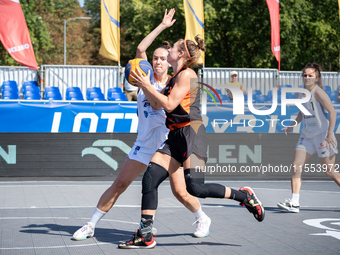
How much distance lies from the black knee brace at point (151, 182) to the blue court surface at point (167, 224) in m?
0.50

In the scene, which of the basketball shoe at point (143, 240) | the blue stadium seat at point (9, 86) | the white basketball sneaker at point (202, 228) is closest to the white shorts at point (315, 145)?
the white basketball sneaker at point (202, 228)

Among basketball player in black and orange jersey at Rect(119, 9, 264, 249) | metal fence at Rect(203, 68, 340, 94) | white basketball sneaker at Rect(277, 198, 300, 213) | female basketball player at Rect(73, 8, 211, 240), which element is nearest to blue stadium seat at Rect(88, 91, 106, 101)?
metal fence at Rect(203, 68, 340, 94)

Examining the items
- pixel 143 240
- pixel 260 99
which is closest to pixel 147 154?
pixel 143 240

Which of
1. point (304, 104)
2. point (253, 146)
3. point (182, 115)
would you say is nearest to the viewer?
point (182, 115)

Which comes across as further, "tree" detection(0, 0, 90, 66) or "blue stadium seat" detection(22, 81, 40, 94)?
"tree" detection(0, 0, 90, 66)

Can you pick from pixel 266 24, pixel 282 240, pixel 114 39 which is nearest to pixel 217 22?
pixel 266 24

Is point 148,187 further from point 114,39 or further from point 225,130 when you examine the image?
point 114,39

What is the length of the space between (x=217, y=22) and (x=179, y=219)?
29.8m

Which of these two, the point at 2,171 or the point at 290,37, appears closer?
the point at 2,171

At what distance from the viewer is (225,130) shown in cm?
1196

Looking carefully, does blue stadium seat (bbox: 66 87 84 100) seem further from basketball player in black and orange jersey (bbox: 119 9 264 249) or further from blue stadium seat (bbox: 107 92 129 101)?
basketball player in black and orange jersey (bbox: 119 9 264 249)

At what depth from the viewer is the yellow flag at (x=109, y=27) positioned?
19766mm

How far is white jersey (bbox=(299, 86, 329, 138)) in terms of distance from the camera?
24.7 feet

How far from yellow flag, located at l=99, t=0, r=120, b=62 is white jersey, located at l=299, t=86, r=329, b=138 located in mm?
13459
